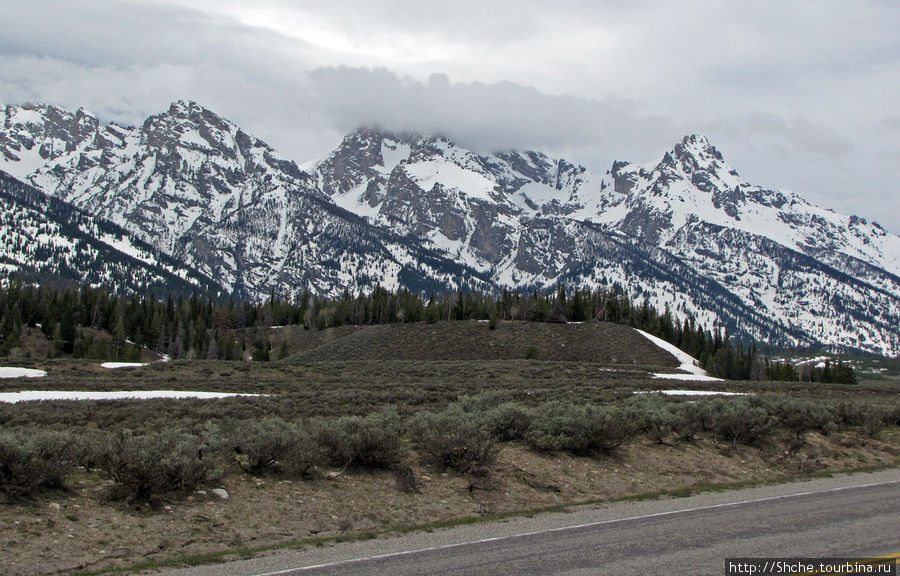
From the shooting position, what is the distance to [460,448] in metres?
17.9

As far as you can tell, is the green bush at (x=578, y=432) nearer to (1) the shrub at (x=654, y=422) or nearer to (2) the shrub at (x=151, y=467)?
(1) the shrub at (x=654, y=422)

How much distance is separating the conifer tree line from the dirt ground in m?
85.3

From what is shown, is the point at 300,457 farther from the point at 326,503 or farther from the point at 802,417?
the point at 802,417

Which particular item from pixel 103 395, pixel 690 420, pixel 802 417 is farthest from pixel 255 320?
pixel 802 417

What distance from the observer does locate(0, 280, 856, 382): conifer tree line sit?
106 m

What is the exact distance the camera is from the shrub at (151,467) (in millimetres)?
13812

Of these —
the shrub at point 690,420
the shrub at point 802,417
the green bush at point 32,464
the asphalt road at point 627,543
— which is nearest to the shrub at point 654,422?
the shrub at point 690,420

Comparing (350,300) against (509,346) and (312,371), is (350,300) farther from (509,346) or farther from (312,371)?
(312,371)

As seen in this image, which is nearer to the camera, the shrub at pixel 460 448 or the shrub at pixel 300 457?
the shrub at pixel 300 457

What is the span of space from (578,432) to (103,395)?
2785 centimetres

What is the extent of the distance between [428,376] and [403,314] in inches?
2757

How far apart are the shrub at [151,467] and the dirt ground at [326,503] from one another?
342mm

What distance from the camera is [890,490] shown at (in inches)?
713

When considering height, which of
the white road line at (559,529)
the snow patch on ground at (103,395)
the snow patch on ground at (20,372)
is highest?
the white road line at (559,529)
